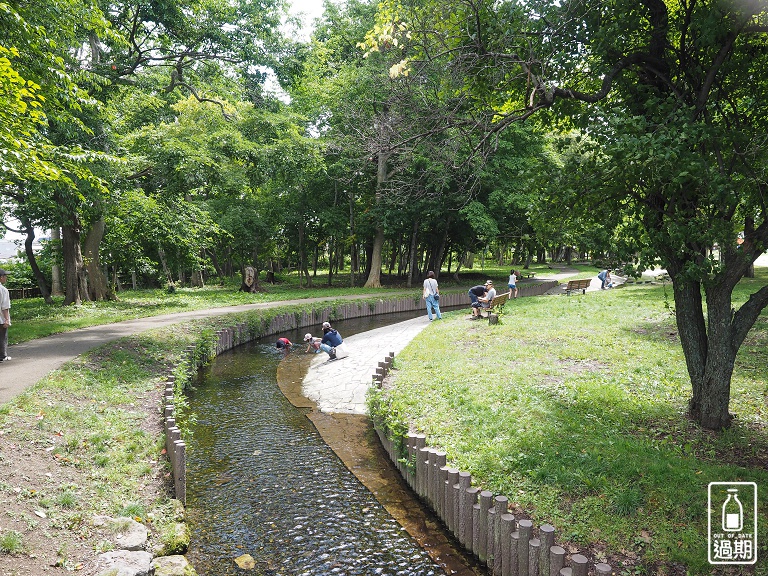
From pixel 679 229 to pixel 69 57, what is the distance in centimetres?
1782

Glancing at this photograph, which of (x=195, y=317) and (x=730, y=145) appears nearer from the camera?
(x=730, y=145)

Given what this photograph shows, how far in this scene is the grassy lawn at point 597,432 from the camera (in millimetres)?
5270

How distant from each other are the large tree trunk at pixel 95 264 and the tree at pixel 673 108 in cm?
1953

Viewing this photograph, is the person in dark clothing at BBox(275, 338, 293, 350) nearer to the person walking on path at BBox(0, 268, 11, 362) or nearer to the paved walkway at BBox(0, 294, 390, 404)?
the paved walkway at BBox(0, 294, 390, 404)

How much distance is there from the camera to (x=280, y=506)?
715 cm

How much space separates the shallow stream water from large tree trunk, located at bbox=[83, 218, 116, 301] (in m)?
14.7

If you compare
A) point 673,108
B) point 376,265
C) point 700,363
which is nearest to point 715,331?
point 700,363

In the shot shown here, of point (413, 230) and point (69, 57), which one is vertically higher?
point (69, 57)

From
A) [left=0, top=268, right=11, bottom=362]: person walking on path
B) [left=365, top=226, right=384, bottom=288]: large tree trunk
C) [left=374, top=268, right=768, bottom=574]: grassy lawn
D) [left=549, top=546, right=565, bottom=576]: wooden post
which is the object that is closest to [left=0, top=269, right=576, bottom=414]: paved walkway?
[left=0, top=268, right=11, bottom=362]: person walking on path

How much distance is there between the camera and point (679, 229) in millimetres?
6301

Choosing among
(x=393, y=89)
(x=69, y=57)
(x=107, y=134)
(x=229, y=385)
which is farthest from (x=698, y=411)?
(x=107, y=134)

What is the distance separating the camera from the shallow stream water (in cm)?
593

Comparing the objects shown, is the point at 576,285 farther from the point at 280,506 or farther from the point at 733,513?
the point at 280,506

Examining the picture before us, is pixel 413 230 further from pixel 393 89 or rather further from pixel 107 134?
pixel 393 89
